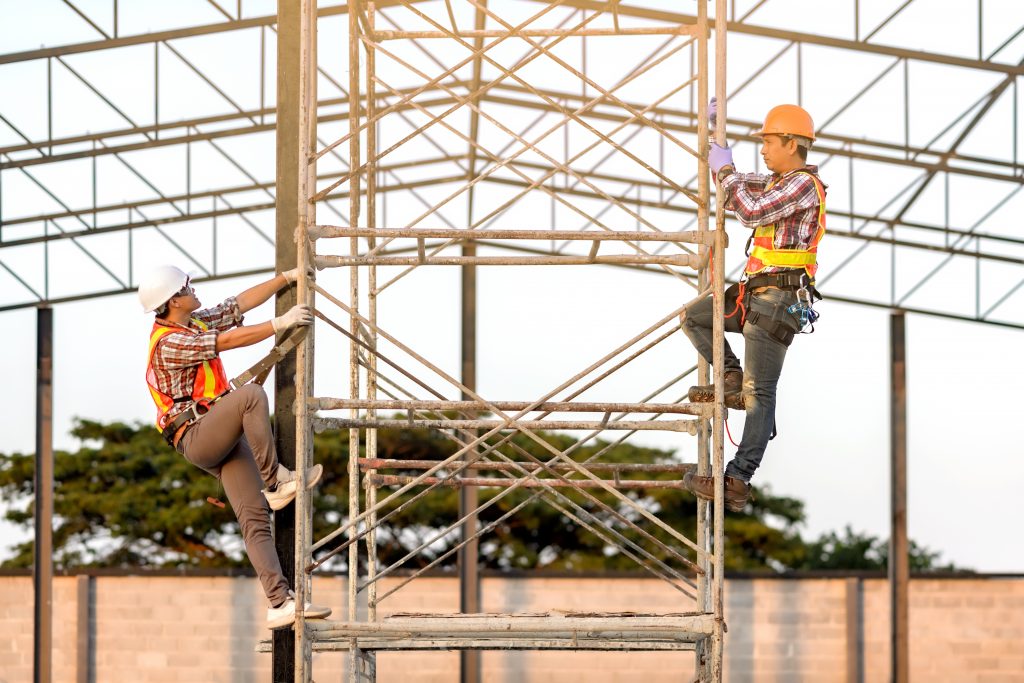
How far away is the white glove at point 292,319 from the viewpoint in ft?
30.2

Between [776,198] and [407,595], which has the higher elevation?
[776,198]

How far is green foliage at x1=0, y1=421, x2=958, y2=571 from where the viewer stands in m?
36.7

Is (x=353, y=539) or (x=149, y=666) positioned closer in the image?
(x=353, y=539)

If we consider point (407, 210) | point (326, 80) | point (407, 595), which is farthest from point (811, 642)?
point (326, 80)

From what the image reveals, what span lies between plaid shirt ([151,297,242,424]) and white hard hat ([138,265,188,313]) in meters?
0.17

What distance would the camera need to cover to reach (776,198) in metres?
9.52

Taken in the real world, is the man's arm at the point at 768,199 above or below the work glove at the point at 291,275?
above

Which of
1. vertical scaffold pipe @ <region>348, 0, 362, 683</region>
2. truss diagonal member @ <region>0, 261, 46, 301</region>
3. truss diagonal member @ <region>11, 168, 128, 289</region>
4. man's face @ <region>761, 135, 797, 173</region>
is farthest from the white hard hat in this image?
truss diagonal member @ <region>0, 261, 46, 301</region>

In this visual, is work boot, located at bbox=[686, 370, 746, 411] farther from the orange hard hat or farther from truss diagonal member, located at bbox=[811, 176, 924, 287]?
truss diagonal member, located at bbox=[811, 176, 924, 287]

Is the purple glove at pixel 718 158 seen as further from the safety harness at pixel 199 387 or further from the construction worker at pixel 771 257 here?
the safety harness at pixel 199 387

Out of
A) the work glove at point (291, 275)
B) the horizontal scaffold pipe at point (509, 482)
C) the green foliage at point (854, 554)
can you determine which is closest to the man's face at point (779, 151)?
the horizontal scaffold pipe at point (509, 482)

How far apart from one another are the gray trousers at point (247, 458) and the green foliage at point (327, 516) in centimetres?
2610

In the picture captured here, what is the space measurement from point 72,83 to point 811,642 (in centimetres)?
1399

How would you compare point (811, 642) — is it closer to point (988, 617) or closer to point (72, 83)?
point (988, 617)
